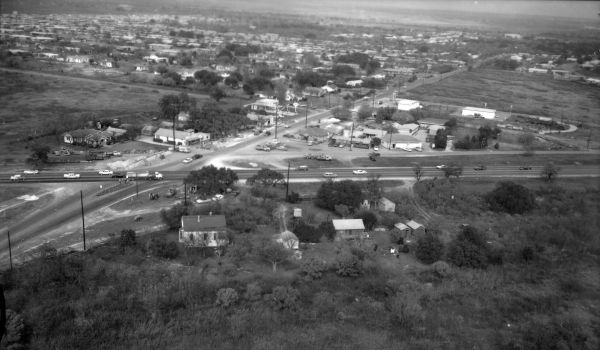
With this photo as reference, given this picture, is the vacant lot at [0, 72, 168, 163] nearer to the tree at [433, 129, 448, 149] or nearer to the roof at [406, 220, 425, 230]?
the roof at [406, 220, 425, 230]

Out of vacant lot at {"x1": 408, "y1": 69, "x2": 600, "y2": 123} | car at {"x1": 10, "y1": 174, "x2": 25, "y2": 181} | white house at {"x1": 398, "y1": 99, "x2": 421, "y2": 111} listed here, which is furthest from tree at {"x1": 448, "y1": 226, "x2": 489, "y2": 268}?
white house at {"x1": 398, "y1": 99, "x2": 421, "y2": 111}

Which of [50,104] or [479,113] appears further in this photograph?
[479,113]

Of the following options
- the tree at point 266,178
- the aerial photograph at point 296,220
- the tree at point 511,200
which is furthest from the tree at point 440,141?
the tree at point 266,178

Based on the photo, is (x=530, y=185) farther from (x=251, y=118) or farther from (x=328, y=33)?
(x=328, y=33)

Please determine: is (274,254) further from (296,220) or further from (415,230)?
(415,230)

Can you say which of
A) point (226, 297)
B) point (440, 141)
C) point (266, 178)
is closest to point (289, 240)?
point (226, 297)

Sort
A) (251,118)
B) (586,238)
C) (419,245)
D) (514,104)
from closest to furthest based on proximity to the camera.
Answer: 1. (419,245)
2. (586,238)
3. (251,118)
4. (514,104)

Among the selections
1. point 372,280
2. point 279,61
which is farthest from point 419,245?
point 279,61
